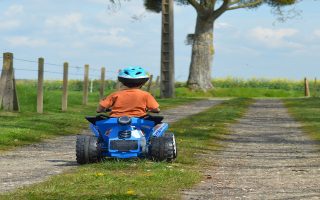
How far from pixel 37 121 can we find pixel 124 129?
36.9 feet

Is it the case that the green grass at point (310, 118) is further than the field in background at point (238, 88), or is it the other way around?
the field in background at point (238, 88)

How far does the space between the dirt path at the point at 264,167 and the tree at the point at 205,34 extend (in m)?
28.9

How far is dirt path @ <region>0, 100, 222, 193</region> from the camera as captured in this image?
11.5 meters

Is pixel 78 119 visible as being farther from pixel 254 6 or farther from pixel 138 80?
pixel 254 6

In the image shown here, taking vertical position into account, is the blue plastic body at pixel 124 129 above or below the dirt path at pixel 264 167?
above

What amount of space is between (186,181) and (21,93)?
2244 cm

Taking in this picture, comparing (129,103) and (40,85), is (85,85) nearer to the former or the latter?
(40,85)

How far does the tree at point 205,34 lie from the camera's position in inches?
2082

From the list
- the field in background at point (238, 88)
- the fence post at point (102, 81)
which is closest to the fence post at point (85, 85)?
the fence post at point (102, 81)

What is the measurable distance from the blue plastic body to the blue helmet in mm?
733

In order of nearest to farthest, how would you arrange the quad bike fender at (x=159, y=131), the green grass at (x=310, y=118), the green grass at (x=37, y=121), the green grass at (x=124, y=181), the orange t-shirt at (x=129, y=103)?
1. the green grass at (x=124, y=181)
2. the orange t-shirt at (x=129, y=103)
3. the quad bike fender at (x=159, y=131)
4. the green grass at (x=37, y=121)
5. the green grass at (x=310, y=118)

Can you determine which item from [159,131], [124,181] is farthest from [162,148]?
[124,181]

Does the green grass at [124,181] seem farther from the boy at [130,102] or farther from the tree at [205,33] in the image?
the tree at [205,33]

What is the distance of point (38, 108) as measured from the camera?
28.3 meters
